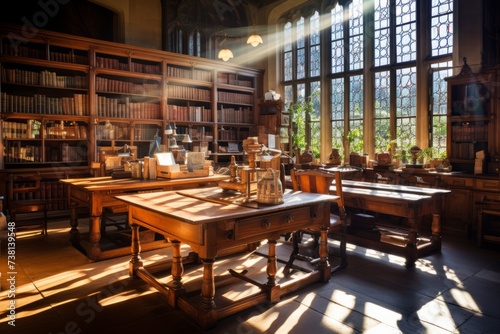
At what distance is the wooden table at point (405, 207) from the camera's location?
12.3 ft

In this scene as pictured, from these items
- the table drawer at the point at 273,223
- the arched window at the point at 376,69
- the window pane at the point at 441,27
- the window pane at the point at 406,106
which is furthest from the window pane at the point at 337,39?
the table drawer at the point at 273,223

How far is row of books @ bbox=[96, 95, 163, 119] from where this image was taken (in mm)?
6535

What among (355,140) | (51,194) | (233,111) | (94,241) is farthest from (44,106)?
(355,140)

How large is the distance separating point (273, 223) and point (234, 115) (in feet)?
19.0

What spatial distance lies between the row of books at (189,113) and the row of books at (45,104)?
1.58 meters

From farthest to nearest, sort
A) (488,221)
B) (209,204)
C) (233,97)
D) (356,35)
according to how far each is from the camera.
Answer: (233,97)
(356,35)
(488,221)
(209,204)

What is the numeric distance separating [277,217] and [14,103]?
509cm

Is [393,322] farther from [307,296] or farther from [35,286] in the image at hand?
[35,286]

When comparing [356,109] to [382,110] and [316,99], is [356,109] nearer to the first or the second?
[382,110]

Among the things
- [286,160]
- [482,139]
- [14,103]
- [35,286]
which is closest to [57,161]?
[14,103]

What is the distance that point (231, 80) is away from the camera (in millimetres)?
8328

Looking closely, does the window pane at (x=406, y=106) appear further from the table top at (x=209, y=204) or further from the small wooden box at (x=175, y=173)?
the table top at (x=209, y=204)

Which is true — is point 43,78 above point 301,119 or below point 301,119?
above

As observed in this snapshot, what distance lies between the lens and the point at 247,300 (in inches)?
109
